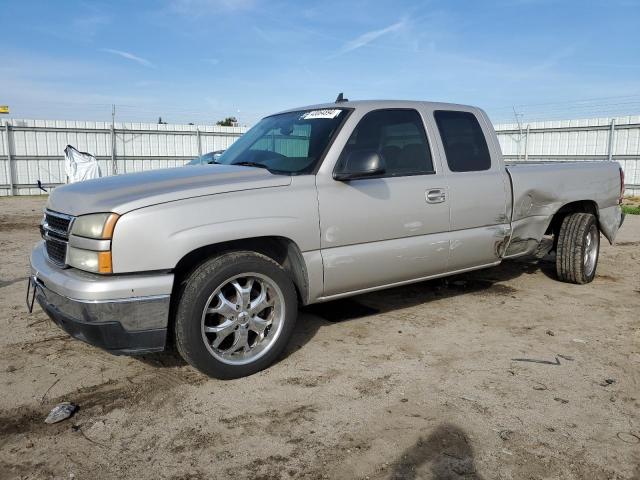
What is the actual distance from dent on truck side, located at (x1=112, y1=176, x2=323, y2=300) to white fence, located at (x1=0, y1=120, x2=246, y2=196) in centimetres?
1811

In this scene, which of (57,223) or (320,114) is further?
(320,114)

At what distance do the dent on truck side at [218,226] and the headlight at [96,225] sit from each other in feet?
0.16

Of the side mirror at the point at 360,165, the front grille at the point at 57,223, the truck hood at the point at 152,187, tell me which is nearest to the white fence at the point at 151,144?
the side mirror at the point at 360,165

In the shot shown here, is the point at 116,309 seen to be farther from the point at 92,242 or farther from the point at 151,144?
the point at 151,144

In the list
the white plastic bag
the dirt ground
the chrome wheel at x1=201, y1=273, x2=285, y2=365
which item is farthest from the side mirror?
the white plastic bag

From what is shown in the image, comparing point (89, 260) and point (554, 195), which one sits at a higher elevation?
point (554, 195)

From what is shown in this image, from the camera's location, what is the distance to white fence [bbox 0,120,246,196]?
62.4ft

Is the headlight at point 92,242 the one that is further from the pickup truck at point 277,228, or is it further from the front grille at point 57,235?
the front grille at point 57,235

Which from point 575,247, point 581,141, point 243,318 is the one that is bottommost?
point 243,318

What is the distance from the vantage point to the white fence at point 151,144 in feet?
58.3

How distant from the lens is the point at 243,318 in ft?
11.6

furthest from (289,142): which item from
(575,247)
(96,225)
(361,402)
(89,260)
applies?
(575,247)

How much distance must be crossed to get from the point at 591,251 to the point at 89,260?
5.33 meters

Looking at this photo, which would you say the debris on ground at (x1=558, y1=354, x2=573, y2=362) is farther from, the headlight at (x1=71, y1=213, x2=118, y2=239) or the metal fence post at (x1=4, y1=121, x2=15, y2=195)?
the metal fence post at (x1=4, y1=121, x2=15, y2=195)
